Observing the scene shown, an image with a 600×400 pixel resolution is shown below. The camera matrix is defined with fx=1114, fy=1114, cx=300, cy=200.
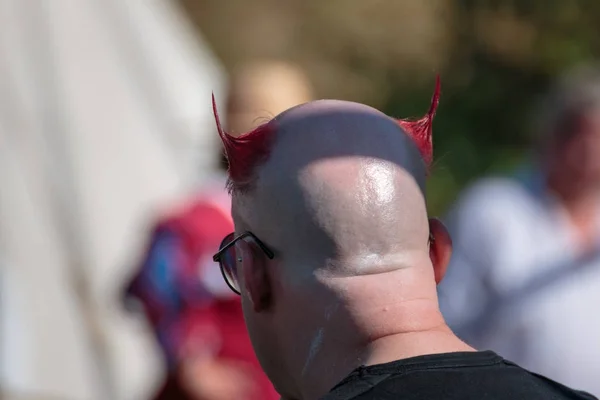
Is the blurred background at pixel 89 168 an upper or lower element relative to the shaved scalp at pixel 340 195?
lower

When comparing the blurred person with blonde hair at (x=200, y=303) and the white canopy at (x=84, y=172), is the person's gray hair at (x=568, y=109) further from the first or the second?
the white canopy at (x=84, y=172)

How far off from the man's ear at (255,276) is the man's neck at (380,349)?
15 cm

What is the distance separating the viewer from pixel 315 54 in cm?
1106

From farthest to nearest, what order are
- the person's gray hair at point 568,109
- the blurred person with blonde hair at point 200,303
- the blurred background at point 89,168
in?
1. the blurred background at point 89,168
2. the person's gray hair at point 568,109
3. the blurred person with blonde hair at point 200,303

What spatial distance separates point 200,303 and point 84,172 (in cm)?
274

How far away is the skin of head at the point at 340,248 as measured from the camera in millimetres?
1798

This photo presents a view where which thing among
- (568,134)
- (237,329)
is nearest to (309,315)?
(237,329)

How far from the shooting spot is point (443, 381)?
1690 millimetres

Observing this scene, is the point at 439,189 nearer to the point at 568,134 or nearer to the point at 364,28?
the point at 364,28

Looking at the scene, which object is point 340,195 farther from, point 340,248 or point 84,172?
point 84,172

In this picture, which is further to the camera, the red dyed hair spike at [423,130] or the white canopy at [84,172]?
the white canopy at [84,172]

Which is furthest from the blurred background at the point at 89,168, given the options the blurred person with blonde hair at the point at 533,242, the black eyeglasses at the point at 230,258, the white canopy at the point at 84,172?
the black eyeglasses at the point at 230,258

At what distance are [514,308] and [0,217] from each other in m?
2.94

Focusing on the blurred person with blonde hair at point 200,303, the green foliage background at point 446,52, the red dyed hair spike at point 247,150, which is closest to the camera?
the red dyed hair spike at point 247,150
